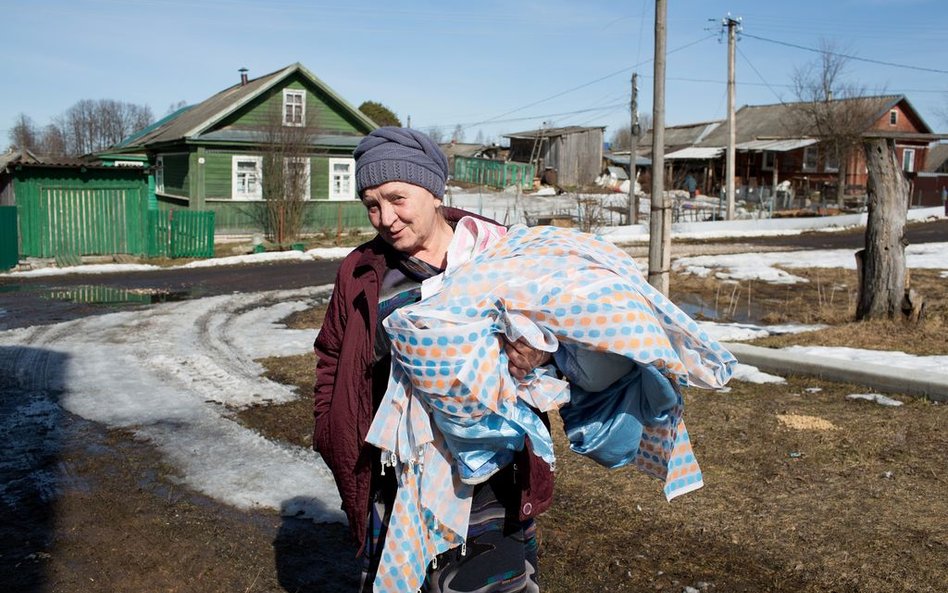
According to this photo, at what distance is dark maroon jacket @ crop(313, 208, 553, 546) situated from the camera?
2371 mm

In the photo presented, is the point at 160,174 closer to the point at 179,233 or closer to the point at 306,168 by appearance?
the point at 306,168

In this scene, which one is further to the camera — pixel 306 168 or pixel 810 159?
pixel 810 159

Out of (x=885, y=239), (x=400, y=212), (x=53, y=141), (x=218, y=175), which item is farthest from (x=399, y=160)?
(x=53, y=141)

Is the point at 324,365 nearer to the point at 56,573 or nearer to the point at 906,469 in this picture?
the point at 56,573

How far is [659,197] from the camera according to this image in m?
11.2

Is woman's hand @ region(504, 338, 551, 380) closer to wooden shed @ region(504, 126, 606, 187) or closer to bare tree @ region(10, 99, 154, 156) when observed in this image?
wooden shed @ region(504, 126, 606, 187)

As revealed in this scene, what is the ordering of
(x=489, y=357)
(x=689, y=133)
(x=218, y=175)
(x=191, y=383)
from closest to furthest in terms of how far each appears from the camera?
(x=489, y=357) < (x=191, y=383) < (x=218, y=175) < (x=689, y=133)

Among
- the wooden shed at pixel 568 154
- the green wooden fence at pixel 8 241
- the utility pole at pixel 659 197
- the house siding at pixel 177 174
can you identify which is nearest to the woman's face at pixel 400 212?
the utility pole at pixel 659 197

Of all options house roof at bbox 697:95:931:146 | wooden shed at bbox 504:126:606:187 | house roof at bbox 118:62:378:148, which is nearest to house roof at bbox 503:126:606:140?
wooden shed at bbox 504:126:606:187

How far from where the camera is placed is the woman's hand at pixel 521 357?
2.16 meters

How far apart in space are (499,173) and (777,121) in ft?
70.5

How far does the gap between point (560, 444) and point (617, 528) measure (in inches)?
56.6

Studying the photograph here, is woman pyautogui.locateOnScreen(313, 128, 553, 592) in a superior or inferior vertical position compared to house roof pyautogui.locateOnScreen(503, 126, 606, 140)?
inferior

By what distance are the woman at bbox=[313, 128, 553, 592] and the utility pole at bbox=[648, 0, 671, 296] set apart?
325 inches
